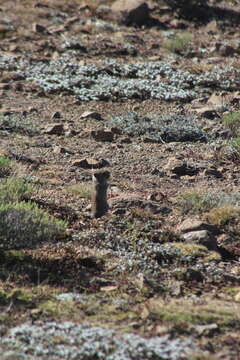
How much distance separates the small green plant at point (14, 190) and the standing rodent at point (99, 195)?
2.63ft

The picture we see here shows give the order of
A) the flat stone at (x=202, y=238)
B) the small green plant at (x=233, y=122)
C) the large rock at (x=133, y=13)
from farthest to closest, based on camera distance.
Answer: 1. the large rock at (x=133, y=13)
2. the small green plant at (x=233, y=122)
3. the flat stone at (x=202, y=238)

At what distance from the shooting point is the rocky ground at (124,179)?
5574mm

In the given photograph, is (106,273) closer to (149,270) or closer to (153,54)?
(149,270)

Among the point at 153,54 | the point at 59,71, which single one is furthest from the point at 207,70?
the point at 59,71

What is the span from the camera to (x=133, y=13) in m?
20.1

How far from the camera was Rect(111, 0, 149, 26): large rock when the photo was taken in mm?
20031

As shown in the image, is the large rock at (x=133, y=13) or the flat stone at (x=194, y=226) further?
the large rock at (x=133, y=13)

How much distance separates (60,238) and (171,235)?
47.3 inches

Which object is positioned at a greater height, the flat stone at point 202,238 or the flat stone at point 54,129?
the flat stone at point 202,238

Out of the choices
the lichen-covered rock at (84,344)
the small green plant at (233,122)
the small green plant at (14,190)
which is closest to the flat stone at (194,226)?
the small green plant at (14,190)

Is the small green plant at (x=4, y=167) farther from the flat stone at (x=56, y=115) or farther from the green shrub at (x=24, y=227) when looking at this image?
the flat stone at (x=56, y=115)

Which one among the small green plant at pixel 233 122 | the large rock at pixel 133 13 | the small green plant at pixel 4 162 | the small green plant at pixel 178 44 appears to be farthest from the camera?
the large rock at pixel 133 13

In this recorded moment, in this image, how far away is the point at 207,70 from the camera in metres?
15.8

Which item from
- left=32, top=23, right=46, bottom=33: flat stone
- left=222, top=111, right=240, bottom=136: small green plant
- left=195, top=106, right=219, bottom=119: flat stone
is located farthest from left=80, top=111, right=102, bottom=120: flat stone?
left=32, top=23, right=46, bottom=33: flat stone
